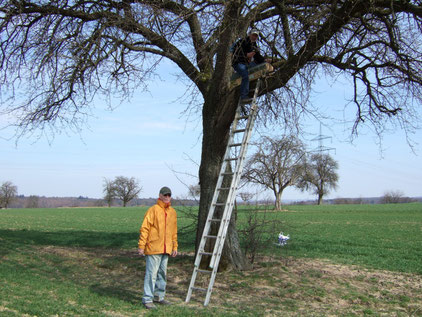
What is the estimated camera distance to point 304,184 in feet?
238

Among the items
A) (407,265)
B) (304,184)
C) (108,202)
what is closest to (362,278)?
(407,265)

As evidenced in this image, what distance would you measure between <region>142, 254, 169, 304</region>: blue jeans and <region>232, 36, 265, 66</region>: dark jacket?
3791 millimetres

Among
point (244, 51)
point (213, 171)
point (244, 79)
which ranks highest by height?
point (244, 51)

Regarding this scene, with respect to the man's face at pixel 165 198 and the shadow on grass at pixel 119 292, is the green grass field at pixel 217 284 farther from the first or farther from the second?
the man's face at pixel 165 198

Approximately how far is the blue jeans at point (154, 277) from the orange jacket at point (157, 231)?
0.13m

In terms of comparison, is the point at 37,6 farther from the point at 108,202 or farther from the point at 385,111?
the point at 108,202

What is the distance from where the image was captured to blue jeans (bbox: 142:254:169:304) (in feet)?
19.5

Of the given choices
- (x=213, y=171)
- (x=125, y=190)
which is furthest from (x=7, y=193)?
(x=213, y=171)

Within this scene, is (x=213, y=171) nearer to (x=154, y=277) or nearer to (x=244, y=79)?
(x=244, y=79)

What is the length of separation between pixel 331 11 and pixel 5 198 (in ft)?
365

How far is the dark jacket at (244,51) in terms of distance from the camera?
7.19 metres

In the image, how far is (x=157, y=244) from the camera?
606 centimetres

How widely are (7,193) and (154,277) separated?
111100 mm

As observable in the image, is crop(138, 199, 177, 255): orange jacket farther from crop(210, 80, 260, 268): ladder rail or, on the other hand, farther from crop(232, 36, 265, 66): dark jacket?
crop(232, 36, 265, 66): dark jacket
